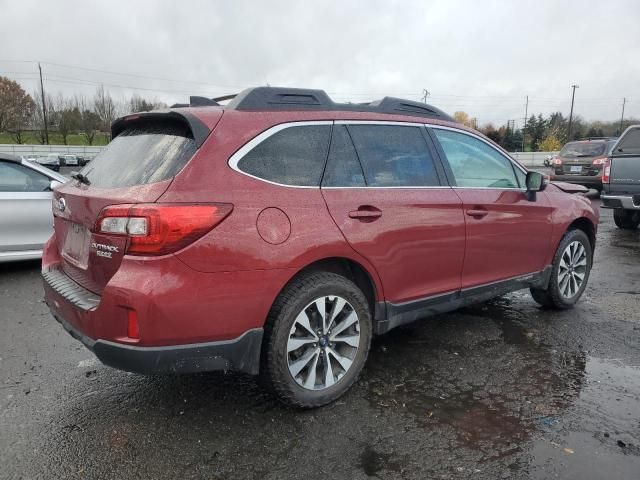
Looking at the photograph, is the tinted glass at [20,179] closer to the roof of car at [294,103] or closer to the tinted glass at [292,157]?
the roof of car at [294,103]

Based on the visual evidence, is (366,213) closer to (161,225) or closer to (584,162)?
(161,225)

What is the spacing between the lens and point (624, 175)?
8.98m

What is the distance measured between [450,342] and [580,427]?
1.35m

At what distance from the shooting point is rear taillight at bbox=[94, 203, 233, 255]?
248 cm

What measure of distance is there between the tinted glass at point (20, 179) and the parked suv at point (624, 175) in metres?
9.17

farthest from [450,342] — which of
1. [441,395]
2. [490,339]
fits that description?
[441,395]

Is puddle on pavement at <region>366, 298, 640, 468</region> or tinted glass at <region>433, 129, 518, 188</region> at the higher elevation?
tinted glass at <region>433, 129, 518, 188</region>

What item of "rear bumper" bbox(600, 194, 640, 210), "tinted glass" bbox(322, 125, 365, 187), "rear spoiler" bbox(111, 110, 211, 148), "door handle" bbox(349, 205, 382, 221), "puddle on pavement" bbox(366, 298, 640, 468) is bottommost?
"puddle on pavement" bbox(366, 298, 640, 468)

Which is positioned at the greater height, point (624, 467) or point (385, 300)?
point (385, 300)

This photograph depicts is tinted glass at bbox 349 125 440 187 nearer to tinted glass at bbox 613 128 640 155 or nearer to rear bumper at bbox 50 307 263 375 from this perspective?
rear bumper at bbox 50 307 263 375

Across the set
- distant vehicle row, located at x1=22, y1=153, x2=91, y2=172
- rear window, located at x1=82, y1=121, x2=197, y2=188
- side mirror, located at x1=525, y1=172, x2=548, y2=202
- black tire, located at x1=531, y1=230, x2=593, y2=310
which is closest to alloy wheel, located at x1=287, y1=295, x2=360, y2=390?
rear window, located at x1=82, y1=121, x2=197, y2=188

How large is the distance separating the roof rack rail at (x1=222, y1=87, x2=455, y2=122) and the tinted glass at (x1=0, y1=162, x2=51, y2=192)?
12.9 feet

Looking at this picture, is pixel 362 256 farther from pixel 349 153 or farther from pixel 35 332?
pixel 35 332

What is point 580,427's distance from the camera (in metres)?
2.89
